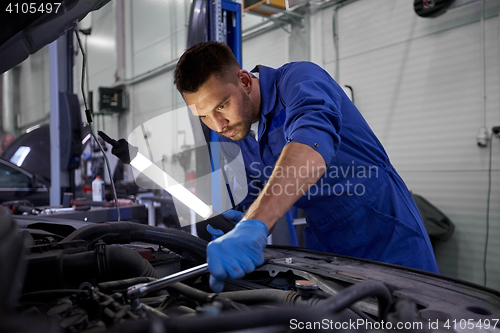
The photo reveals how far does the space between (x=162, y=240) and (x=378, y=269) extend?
0.65 metres

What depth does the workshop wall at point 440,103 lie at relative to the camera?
9.55 ft

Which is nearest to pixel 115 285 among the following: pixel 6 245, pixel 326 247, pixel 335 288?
pixel 6 245

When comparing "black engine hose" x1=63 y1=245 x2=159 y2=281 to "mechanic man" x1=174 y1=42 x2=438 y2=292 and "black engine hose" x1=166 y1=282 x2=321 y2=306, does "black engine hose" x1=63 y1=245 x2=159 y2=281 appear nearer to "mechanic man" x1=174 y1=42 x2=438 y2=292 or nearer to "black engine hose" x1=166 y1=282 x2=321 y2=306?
"black engine hose" x1=166 y1=282 x2=321 y2=306

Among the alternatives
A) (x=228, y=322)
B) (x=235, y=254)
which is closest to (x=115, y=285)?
(x=235, y=254)

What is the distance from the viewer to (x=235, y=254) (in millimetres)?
708

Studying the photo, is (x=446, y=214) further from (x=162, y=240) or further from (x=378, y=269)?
(x=162, y=240)

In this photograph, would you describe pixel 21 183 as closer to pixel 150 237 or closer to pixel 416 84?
pixel 150 237

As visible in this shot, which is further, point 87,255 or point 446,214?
point 446,214

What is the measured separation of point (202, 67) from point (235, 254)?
2.14ft

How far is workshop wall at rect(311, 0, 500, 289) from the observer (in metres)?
2.91

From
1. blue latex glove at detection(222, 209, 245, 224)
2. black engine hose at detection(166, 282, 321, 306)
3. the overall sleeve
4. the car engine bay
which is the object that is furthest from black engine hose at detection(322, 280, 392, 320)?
Answer: blue latex glove at detection(222, 209, 245, 224)

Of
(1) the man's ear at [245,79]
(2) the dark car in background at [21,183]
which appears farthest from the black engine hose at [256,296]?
(2) the dark car in background at [21,183]

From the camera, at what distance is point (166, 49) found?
636 centimetres

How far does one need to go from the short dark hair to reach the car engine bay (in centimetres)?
49
